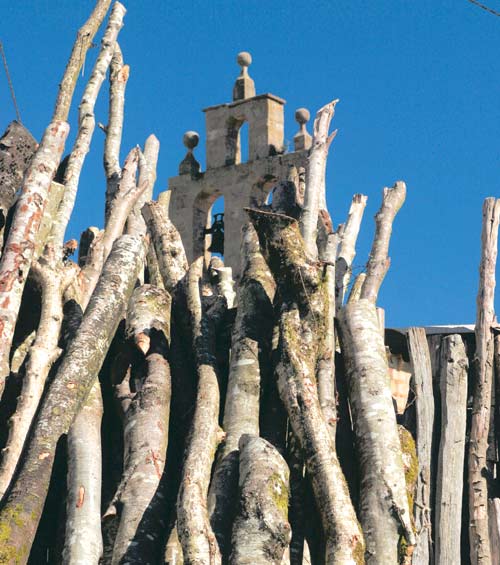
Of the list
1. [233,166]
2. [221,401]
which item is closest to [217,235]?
[233,166]

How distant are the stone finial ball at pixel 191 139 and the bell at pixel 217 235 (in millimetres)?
2005

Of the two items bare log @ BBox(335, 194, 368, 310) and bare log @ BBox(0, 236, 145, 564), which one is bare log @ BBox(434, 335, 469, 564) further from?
bare log @ BBox(0, 236, 145, 564)

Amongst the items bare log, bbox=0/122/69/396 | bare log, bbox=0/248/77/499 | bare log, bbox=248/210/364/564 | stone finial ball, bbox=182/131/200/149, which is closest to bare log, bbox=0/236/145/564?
bare log, bbox=0/248/77/499

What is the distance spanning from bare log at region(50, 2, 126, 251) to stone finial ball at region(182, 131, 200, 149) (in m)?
13.9

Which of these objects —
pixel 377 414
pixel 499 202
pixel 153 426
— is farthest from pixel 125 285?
pixel 499 202

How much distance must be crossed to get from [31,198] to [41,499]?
289 cm

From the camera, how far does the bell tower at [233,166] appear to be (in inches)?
1163

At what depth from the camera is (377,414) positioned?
502 inches

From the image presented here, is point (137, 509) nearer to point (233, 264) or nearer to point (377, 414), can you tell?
point (377, 414)

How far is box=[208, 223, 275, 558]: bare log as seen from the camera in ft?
38.8

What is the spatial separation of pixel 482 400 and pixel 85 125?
4860mm

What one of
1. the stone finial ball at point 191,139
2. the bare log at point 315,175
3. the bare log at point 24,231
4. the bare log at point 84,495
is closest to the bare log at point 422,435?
the bare log at point 315,175

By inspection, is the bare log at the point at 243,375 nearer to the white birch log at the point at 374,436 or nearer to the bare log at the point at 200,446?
the bare log at the point at 200,446

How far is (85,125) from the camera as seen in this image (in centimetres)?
1641
